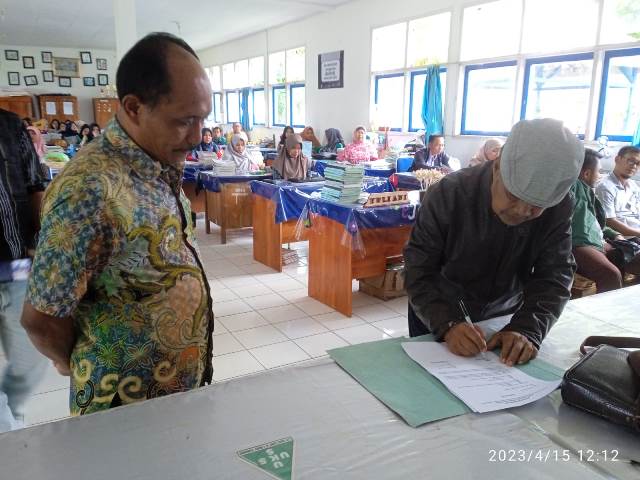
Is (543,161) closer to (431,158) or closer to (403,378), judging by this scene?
(403,378)

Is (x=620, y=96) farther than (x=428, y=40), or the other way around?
(x=428, y=40)

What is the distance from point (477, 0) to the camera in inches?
260

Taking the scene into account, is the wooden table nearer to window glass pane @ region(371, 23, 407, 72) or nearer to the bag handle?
the bag handle

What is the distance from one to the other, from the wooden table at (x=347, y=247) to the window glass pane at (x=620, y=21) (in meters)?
3.78

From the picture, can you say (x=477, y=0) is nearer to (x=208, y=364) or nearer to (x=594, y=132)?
(x=594, y=132)

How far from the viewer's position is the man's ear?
38.0 inches

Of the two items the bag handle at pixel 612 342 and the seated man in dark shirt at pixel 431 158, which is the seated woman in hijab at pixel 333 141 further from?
the bag handle at pixel 612 342

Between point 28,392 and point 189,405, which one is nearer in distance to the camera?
point 189,405

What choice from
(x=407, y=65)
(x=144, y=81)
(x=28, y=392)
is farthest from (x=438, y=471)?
(x=407, y=65)

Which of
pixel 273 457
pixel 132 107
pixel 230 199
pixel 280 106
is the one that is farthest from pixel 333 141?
pixel 273 457

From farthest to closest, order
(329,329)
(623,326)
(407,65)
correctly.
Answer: (407,65), (329,329), (623,326)

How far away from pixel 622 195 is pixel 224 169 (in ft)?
13.1

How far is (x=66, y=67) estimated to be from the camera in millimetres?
14430

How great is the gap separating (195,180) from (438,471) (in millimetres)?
5820
